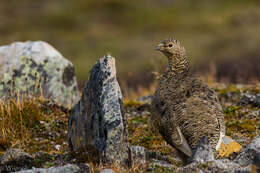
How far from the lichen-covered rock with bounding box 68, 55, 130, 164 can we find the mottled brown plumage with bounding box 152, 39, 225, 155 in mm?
674

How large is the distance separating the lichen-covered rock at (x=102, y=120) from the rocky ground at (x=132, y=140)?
0.71ft

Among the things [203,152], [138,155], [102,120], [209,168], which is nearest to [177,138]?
[138,155]

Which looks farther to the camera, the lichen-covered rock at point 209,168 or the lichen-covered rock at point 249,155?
the lichen-covered rock at point 249,155

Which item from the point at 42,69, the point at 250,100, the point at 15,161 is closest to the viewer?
the point at 15,161

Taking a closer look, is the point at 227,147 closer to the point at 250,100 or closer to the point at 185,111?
the point at 185,111

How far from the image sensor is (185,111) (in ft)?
20.5

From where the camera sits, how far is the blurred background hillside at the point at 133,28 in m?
44.6

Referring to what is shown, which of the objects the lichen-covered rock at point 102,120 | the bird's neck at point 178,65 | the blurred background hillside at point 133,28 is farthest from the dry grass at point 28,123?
the blurred background hillside at point 133,28

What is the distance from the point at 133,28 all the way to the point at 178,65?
176ft

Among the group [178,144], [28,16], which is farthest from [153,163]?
[28,16]

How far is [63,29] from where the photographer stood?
2313 inches

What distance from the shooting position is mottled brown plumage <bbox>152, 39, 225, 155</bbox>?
6.16 metres

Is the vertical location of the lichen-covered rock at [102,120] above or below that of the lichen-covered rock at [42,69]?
below

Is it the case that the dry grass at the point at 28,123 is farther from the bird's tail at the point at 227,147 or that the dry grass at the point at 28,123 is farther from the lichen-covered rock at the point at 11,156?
the bird's tail at the point at 227,147
